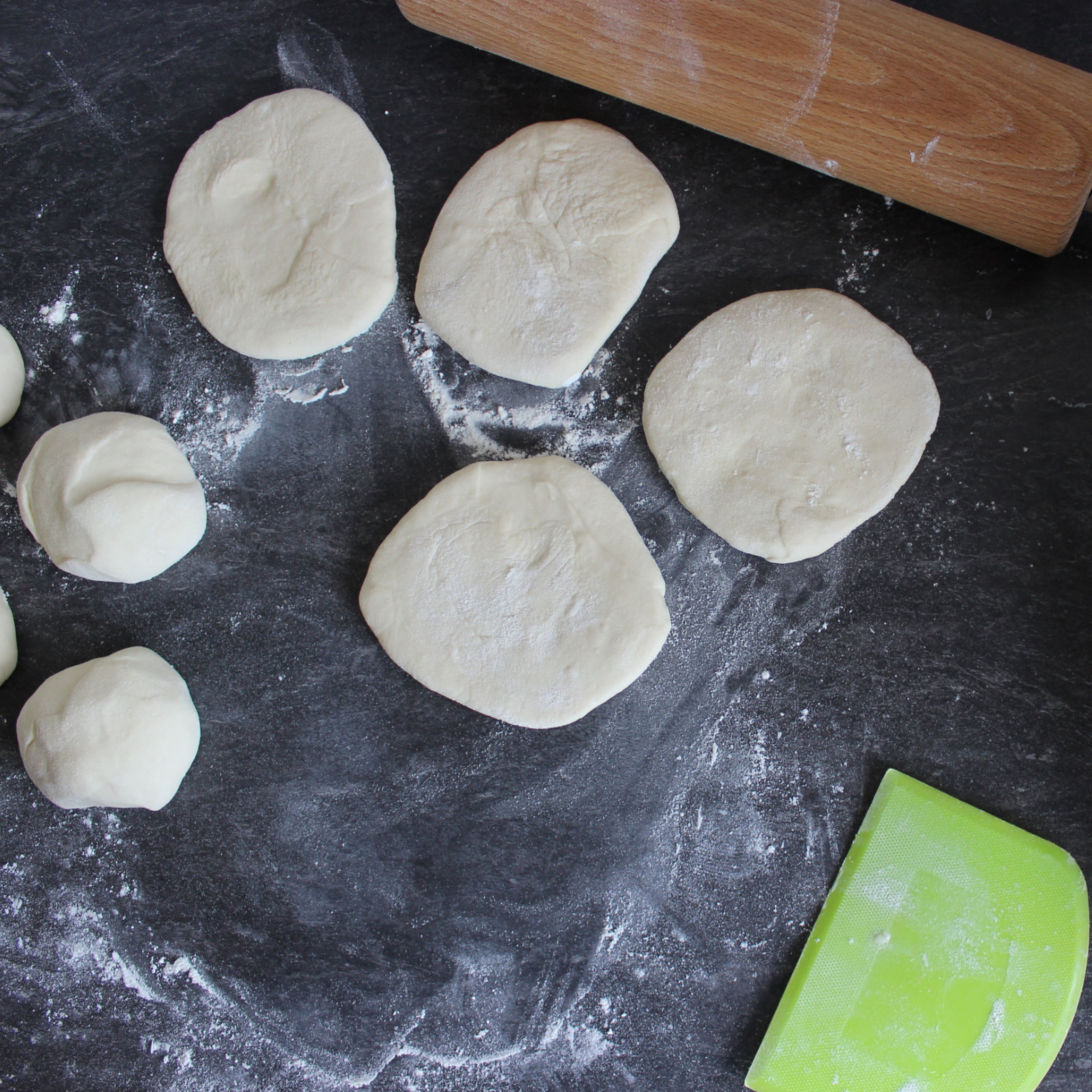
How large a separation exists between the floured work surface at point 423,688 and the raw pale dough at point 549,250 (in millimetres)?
75

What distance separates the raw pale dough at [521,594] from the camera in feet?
4.07

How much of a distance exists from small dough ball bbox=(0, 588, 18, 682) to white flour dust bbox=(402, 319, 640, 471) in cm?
74

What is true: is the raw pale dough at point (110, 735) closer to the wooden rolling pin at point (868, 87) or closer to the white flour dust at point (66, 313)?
the white flour dust at point (66, 313)

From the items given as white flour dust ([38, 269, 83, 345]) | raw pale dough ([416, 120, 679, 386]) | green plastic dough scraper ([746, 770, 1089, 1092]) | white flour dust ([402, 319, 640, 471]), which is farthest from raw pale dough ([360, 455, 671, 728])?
white flour dust ([38, 269, 83, 345])

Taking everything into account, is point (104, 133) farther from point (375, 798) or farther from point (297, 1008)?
point (297, 1008)

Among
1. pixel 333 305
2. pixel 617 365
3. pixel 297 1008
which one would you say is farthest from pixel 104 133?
pixel 297 1008

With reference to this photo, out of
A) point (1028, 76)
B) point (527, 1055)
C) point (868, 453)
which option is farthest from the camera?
point (527, 1055)

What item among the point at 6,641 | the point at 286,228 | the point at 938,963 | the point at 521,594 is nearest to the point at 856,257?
the point at 521,594

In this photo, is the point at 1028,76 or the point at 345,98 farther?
the point at 345,98

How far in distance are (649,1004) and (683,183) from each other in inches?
50.4

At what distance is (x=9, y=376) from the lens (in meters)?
1.32

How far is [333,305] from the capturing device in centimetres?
127

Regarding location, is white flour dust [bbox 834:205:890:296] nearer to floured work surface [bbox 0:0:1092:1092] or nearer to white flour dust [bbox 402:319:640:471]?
floured work surface [bbox 0:0:1092:1092]

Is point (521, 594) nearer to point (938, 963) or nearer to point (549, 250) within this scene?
point (549, 250)
